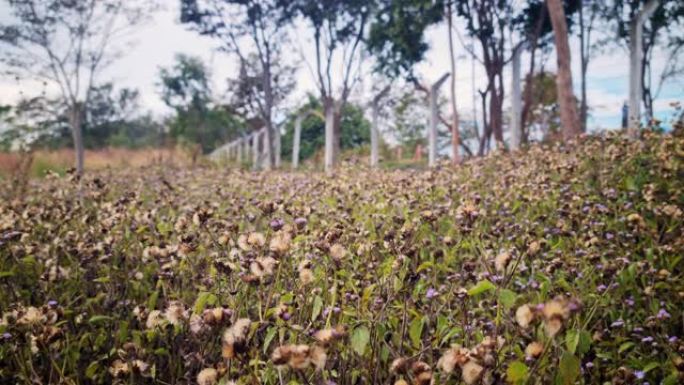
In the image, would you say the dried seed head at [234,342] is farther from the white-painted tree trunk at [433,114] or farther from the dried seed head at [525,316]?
the white-painted tree trunk at [433,114]

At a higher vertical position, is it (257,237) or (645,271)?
(257,237)

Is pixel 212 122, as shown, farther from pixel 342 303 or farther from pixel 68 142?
pixel 342 303

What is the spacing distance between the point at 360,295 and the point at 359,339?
2.09 feet

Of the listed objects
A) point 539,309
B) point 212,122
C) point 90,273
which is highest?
point 212,122

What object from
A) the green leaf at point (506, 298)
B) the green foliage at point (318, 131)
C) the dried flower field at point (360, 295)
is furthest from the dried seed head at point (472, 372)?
the green foliage at point (318, 131)

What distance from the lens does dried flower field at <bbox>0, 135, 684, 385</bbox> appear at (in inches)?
54.1

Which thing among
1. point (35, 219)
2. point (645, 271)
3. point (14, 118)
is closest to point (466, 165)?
point (645, 271)

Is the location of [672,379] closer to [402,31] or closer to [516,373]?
[516,373]

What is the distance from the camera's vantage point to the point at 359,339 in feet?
4.36

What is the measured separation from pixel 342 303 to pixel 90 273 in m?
1.51

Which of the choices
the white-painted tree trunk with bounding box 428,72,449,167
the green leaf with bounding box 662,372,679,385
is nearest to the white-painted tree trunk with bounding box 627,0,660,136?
the white-painted tree trunk with bounding box 428,72,449,167

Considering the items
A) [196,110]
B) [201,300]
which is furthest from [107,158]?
[201,300]

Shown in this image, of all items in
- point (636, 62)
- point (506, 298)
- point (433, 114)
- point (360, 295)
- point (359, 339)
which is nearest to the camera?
point (359, 339)

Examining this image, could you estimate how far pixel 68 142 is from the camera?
32.5 metres
